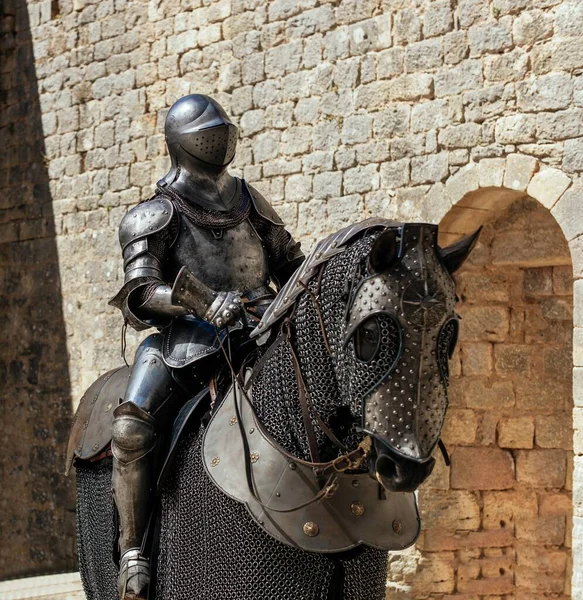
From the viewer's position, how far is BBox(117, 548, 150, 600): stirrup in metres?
4.09

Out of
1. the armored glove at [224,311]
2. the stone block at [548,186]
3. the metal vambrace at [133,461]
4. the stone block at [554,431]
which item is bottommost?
the stone block at [554,431]

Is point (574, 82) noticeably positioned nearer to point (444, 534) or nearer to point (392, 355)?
point (444, 534)

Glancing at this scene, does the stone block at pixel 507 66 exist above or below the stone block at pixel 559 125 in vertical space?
above

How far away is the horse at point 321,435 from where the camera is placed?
10.3 ft

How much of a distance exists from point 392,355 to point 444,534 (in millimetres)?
4628

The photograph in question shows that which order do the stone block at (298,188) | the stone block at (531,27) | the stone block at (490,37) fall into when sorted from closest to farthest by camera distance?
the stone block at (531,27) → the stone block at (490,37) → the stone block at (298,188)

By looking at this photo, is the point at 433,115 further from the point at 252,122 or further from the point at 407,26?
the point at 252,122

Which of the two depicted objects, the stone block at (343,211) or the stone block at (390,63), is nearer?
the stone block at (390,63)

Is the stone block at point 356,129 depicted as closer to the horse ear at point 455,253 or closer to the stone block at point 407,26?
the stone block at point 407,26

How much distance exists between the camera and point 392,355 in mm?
3127

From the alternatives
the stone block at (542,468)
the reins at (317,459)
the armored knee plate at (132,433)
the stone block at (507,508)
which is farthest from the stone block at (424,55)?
the reins at (317,459)

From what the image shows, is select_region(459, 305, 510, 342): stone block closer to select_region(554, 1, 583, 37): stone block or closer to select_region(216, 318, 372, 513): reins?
select_region(554, 1, 583, 37): stone block

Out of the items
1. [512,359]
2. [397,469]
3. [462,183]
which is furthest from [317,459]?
[512,359]

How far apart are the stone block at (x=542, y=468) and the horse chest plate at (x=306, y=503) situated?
13.5 feet
